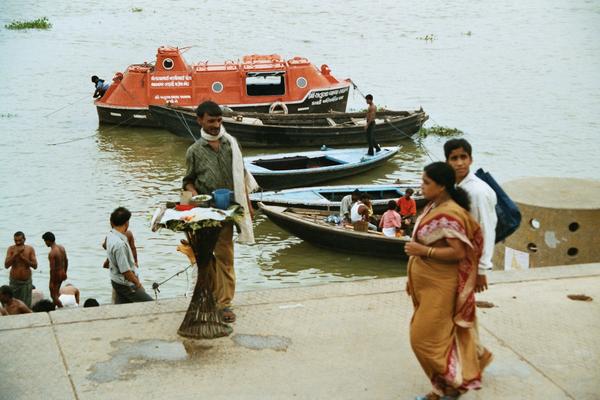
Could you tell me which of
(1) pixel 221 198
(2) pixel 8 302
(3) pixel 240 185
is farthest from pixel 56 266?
(1) pixel 221 198

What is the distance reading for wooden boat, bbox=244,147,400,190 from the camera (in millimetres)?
18094

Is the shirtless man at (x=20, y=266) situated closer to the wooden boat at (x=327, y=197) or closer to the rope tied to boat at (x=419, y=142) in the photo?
the wooden boat at (x=327, y=197)

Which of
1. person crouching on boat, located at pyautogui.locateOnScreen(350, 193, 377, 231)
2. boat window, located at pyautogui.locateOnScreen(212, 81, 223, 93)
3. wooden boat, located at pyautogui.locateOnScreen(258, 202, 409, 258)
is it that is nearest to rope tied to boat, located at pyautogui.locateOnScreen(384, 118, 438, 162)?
boat window, located at pyautogui.locateOnScreen(212, 81, 223, 93)

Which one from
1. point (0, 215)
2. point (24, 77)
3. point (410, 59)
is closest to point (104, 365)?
point (0, 215)

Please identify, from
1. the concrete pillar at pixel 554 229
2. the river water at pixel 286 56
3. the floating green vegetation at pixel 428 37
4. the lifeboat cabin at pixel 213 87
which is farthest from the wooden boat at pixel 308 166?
the floating green vegetation at pixel 428 37

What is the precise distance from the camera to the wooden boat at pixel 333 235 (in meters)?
14.0

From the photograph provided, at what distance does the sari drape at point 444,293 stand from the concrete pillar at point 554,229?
3.37m

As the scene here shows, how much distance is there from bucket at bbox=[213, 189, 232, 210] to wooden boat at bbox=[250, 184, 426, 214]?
28.6 feet

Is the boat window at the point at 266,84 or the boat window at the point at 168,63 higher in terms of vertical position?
the boat window at the point at 168,63

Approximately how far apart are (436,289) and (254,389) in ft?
A: 4.50

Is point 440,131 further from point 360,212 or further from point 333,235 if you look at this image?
point 333,235

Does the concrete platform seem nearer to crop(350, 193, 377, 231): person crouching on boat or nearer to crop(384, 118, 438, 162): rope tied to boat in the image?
crop(350, 193, 377, 231): person crouching on boat

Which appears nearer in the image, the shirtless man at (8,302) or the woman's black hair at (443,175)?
the woman's black hair at (443,175)

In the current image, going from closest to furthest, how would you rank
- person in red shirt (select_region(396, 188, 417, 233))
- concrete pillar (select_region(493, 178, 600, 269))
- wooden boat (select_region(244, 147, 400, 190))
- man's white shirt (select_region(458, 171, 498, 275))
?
man's white shirt (select_region(458, 171, 498, 275)), concrete pillar (select_region(493, 178, 600, 269)), person in red shirt (select_region(396, 188, 417, 233)), wooden boat (select_region(244, 147, 400, 190))
